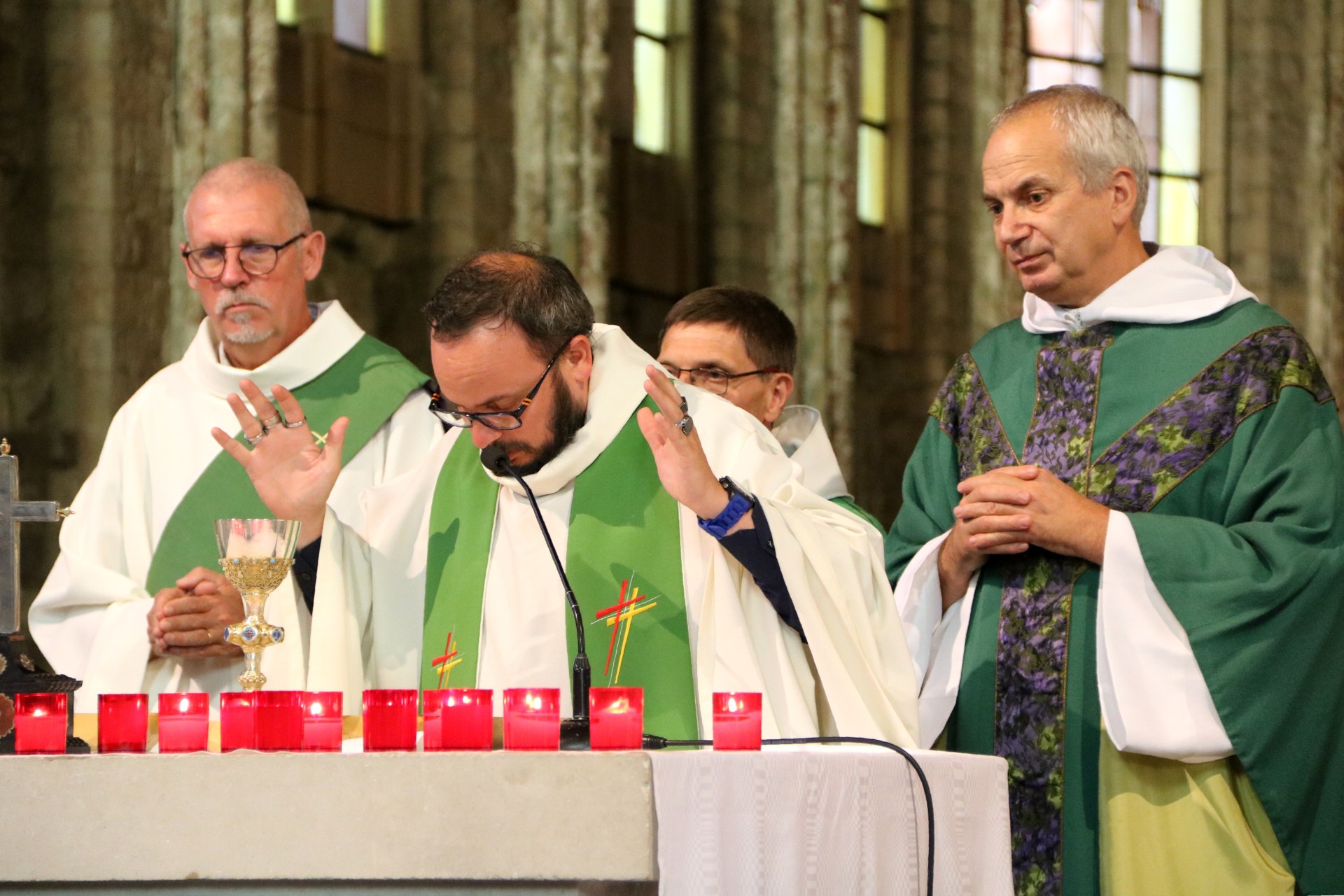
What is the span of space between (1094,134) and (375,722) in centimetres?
212

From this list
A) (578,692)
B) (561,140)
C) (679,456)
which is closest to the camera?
(578,692)

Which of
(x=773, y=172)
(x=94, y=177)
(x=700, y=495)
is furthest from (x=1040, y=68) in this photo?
(x=700, y=495)

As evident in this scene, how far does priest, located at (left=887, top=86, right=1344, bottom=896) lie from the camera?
12.1 ft

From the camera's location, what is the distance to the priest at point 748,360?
4738 mm

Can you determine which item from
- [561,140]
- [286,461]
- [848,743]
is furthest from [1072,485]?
[561,140]

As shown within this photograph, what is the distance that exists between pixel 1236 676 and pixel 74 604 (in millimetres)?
2653

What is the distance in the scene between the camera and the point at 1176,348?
4.02m

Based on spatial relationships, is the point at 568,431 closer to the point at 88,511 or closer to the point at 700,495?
the point at 700,495

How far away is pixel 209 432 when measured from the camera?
4879 mm

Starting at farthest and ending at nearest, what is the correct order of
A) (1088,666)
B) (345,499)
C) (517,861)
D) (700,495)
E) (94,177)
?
1. (94,177)
2. (345,499)
3. (1088,666)
4. (700,495)
5. (517,861)

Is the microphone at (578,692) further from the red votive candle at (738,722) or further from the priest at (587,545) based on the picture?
the priest at (587,545)

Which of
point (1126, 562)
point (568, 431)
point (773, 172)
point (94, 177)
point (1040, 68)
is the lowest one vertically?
point (1126, 562)

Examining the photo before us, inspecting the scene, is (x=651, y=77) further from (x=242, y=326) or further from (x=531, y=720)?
(x=531, y=720)

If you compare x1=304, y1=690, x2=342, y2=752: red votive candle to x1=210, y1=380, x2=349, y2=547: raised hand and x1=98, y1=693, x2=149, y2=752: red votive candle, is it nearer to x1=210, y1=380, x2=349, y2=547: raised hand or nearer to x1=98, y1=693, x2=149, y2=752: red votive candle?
x1=98, y1=693, x2=149, y2=752: red votive candle
